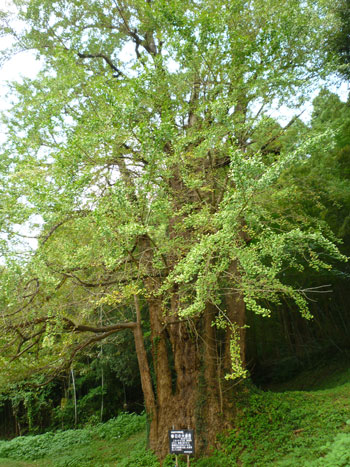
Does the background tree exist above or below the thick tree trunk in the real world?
above

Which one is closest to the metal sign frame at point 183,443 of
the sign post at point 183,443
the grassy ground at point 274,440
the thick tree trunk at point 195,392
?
the sign post at point 183,443

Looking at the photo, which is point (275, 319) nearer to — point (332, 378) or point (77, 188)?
point (332, 378)

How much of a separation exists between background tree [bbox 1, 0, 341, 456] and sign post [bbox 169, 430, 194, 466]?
1112 mm

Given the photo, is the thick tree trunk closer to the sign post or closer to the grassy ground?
the grassy ground

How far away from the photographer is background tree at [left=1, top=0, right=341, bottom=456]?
4754 millimetres

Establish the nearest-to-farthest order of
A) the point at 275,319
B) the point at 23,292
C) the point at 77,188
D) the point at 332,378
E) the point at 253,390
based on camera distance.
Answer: the point at 77,188, the point at 23,292, the point at 253,390, the point at 332,378, the point at 275,319

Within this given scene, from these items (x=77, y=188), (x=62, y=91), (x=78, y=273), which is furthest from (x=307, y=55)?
(x=78, y=273)

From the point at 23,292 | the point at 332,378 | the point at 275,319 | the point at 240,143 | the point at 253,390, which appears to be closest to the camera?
the point at 23,292

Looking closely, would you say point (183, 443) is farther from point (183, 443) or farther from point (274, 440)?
point (274, 440)

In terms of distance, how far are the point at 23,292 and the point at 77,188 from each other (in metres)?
2.05

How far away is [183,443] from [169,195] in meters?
4.09

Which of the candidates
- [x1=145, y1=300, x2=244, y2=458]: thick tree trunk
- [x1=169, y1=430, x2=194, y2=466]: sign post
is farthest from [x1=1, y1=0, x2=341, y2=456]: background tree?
[x1=169, y1=430, x2=194, y2=466]: sign post

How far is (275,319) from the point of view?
14305 mm

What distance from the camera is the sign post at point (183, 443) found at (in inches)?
222
